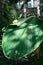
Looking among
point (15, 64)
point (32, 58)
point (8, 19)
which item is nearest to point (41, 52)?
point (32, 58)

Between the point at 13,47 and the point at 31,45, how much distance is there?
0.31ft

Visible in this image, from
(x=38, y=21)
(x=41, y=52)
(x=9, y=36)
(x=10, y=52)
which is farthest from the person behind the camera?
(x=41, y=52)

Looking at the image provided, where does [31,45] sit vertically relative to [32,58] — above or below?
above

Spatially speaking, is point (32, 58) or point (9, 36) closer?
point (9, 36)

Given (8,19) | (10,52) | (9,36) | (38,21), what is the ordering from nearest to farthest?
1. (10,52)
2. (9,36)
3. (38,21)
4. (8,19)

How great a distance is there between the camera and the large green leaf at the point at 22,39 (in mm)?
1089

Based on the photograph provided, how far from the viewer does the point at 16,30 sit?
1250 millimetres

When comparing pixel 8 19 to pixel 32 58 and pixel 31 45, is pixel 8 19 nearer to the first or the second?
pixel 32 58

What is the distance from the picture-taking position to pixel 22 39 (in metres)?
1.16

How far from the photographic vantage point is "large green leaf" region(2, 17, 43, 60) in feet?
3.57

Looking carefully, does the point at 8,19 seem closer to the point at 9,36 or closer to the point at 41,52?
the point at 41,52

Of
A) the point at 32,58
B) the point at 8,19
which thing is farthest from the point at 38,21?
the point at 8,19

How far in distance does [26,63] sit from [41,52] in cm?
29

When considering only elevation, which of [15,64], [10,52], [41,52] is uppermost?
[10,52]
